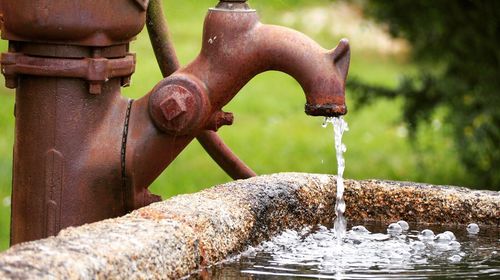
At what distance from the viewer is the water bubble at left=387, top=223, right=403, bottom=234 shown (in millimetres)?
2584

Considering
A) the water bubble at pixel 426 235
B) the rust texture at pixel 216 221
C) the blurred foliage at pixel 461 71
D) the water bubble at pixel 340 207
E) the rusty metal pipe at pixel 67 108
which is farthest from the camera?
the blurred foliage at pixel 461 71

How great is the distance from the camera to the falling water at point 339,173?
2.38 metres

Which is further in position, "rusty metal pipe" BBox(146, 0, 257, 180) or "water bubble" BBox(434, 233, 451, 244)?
"rusty metal pipe" BBox(146, 0, 257, 180)

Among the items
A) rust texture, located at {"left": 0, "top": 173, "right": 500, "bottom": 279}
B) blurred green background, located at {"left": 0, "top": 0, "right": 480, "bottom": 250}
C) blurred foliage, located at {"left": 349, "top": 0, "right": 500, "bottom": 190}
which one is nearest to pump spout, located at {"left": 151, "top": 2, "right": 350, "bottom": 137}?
rust texture, located at {"left": 0, "top": 173, "right": 500, "bottom": 279}

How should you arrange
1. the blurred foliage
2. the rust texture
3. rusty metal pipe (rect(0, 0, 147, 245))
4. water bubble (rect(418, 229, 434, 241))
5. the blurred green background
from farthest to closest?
the blurred green background
the blurred foliage
water bubble (rect(418, 229, 434, 241))
rusty metal pipe (rect(0, 0, 147, 245))
the rust texture

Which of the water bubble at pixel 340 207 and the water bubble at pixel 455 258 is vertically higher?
the water bubble at pixel 340 207

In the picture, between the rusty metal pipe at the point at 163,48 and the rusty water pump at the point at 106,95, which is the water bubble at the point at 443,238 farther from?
the rusty metal pipe at the point at 163,48

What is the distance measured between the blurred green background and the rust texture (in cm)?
239

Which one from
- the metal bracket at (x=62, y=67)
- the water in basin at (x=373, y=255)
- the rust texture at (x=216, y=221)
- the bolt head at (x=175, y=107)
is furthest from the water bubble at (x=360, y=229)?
the metal bracket at (x=62, y=67)

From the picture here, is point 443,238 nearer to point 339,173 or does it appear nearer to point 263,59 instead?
point 339,173

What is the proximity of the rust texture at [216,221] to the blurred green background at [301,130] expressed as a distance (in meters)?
2.39

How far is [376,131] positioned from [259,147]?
132 centimetres

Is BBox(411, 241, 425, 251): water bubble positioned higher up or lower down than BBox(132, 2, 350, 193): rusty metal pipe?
lower down

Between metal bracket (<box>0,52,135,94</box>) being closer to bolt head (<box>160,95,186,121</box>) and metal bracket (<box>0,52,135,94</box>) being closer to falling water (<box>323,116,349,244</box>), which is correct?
bolt head (<box>160,95,186,121</box>)
